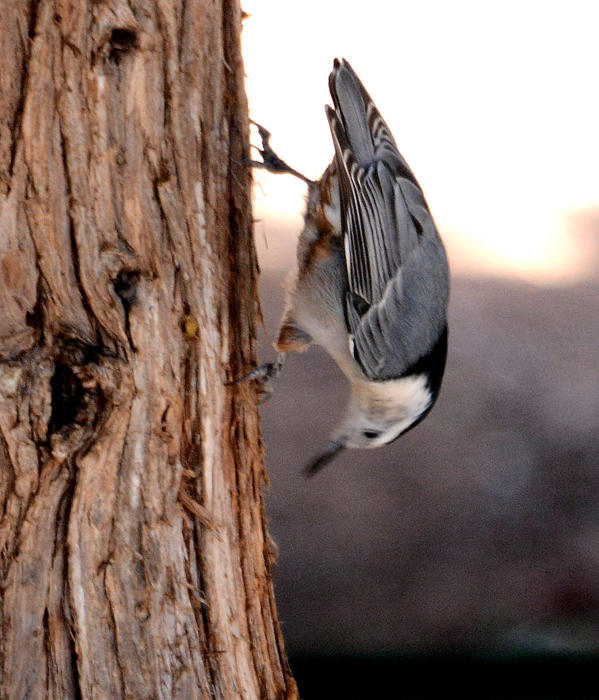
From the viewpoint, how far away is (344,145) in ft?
5.42

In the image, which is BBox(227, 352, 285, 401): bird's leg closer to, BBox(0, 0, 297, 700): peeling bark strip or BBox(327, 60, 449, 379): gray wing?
BBox(0, 0, 297, 700): peeling bark strip

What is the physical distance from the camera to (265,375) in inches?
55.8

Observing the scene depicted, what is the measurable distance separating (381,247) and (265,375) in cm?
44

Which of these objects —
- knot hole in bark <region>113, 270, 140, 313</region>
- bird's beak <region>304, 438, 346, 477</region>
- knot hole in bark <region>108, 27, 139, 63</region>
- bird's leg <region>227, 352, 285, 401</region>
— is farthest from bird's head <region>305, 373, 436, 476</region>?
knot hole in bark <region>108, 27, 139, 63</region>

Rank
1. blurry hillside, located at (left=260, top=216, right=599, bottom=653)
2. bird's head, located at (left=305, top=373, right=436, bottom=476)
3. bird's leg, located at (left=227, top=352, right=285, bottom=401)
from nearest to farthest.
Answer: bird's leg, located at (left=227, top=352, right=285, bottom=401)
bird's head, located at (left=305, top=373, right=436, bottom=476)
blurry hillside, located at (left=260, top=216, right=599, bottom=653)

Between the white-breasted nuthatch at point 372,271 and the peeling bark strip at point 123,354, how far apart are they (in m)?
0.41

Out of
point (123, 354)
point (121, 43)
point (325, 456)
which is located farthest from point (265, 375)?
point (121, 43)

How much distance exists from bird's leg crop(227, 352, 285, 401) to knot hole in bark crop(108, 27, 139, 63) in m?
0.52

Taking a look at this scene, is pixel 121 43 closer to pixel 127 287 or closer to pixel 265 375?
pixel 127 287

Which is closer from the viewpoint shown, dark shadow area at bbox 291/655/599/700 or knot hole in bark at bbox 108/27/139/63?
knot hole in bark at bbox 108/27/139/63

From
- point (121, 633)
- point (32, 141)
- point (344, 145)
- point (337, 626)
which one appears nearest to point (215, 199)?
point (32, 141)

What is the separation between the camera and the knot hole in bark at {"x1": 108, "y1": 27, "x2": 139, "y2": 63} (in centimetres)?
108

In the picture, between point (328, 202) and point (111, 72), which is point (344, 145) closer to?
point (328, 202)

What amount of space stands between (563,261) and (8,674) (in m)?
2.00
